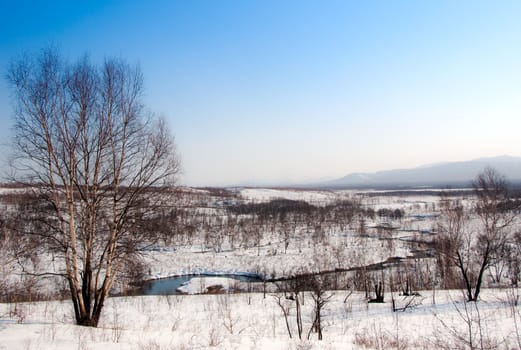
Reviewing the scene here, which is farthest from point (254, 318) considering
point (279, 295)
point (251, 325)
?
point (279, 295)

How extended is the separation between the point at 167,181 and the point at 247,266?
37.0m

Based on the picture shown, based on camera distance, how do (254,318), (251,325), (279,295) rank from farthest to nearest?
(279,295)
(254,318)
(251,325)

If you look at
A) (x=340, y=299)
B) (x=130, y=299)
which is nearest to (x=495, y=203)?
(x=340, y=299)

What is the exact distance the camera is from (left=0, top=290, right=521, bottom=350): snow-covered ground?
636cm

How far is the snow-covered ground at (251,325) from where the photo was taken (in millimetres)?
6355

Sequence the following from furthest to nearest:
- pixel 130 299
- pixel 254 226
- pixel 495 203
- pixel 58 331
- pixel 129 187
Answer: pixel 254 226, pixel 130 299, pixel 495 203, pixel 129 187, pixel 58 331

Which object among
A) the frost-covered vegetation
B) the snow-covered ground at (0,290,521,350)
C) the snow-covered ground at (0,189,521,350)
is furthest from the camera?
the frost-covered vegetation

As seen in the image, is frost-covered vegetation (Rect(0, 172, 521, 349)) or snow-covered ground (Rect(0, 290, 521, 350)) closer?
snow-covered ground (Rect(0, 290, 521, 350))

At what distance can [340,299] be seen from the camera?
796 inches

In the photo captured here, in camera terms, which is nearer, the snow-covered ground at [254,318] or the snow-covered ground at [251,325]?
the snow-covered ground at [251,325]

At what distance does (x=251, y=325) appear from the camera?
13.0 m

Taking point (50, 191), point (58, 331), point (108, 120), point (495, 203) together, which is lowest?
point (58, 331)

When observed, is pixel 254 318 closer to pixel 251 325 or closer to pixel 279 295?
pixel 251 325

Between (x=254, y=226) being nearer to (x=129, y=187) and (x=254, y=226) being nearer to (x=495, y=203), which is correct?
(x=495, y=203)
